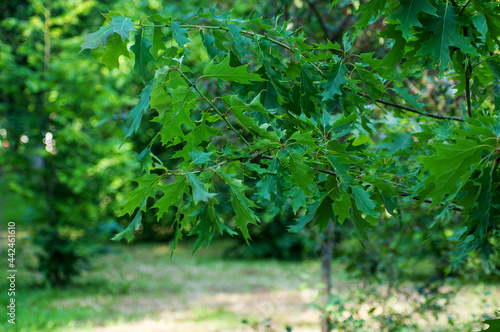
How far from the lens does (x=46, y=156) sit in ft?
20.4

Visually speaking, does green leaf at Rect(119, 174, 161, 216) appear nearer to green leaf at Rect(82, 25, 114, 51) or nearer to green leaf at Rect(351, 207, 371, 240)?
green leaf at Rect(82, 25, 114, 51)

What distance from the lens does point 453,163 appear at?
1.04 meters

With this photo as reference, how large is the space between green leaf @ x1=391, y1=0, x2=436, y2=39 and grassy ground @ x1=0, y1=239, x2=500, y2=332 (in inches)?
97.8

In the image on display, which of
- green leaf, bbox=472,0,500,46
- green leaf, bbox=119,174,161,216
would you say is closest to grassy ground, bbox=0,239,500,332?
green leaf, bbox=119,174,161,216

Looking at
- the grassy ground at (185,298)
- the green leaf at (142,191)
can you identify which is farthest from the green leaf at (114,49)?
the grassy ground at (185,298)

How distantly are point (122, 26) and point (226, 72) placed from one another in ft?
1.10

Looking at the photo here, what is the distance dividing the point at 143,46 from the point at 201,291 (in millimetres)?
5884

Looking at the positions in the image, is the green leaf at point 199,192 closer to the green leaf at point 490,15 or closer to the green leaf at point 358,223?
the green leaf at point 358,223

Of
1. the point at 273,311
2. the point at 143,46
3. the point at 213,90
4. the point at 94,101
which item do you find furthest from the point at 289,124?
the point at 94,101

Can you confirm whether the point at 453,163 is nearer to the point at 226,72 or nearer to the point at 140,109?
the point at 226,72

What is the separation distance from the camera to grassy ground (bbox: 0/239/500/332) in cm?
487

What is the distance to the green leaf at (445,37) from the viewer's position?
1.25 m

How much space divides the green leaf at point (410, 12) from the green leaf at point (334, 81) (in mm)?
327

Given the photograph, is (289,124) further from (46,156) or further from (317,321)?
(46,156)
